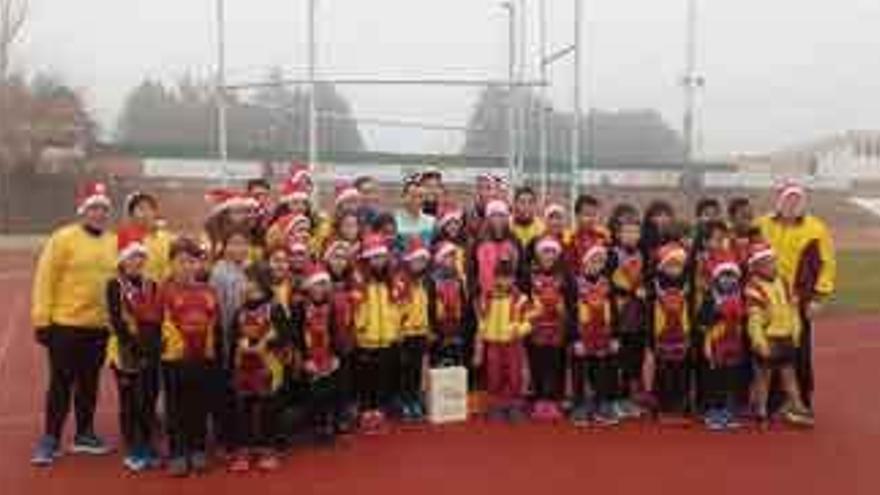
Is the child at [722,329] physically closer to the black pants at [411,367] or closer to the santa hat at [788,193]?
the santa hat at [788,193]

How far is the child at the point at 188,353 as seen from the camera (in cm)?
787

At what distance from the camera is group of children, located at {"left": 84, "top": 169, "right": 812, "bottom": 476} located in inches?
321

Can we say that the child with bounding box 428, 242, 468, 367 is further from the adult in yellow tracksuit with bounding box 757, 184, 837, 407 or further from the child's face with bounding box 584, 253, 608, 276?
the adult in yellow tracksuit with bounding box 757, 184, 837, 407

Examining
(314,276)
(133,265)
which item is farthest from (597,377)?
(133,265)

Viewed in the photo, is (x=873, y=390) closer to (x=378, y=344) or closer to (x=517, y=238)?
(x=517, y=238)

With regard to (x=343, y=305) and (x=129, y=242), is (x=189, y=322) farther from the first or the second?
(x=343, y=305)

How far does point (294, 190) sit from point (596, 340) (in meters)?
2.22

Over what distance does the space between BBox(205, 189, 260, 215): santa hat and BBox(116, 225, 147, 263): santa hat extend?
0.50 metres

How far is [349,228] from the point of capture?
905cm

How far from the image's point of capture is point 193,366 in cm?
792

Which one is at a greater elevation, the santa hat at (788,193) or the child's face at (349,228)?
the santa hat at (788,193)

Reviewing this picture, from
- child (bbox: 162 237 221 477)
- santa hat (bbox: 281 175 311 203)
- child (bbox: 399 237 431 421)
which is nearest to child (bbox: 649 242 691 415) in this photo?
child (bbox: 399 237 431 421)

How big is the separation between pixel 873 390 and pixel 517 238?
11.1 feet

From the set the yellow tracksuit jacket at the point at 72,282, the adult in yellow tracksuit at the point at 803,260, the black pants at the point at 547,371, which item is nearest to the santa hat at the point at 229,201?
the yellow tracksuit jacket at the point at 72,282
